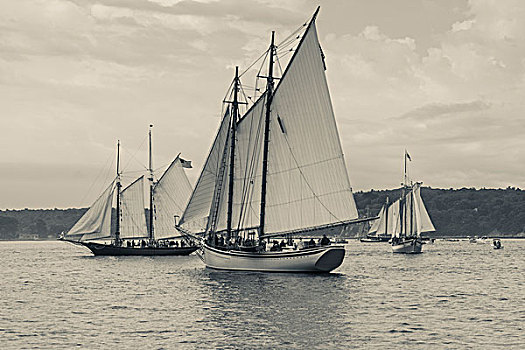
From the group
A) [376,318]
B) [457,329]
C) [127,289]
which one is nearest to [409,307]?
[376,318]

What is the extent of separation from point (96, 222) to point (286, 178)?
62612 millimetres

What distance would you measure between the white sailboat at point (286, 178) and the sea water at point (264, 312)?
2.06 m

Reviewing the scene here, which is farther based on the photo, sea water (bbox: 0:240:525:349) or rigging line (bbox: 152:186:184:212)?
rigging line (bbox: 152:186:184:212)

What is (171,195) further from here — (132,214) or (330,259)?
(330,259)

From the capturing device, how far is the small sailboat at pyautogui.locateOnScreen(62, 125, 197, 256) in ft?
392

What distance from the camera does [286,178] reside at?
215ft

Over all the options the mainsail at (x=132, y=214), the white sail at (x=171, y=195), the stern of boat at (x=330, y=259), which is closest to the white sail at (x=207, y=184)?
the stern of boat at (x=330, y=259)

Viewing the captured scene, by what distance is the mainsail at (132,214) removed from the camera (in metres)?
123

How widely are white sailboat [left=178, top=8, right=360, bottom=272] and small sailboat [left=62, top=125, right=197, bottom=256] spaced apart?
134 feet

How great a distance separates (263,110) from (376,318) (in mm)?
29788

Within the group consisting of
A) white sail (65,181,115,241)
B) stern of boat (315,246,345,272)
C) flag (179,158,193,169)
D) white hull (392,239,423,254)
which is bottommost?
stern of boat (315,246,345,272)

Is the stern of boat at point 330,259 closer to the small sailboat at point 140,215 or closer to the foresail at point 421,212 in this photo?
the small sailboat at point 140,215

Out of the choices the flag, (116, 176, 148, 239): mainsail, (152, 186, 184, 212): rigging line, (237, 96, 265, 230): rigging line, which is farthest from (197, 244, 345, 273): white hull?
(116, 176, 148, 239): mainsail

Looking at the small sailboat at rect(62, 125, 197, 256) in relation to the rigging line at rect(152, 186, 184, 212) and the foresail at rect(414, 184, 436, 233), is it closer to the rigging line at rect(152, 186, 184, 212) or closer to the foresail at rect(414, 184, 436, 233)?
the rigging line at rect(152, 186, 184, 212)
